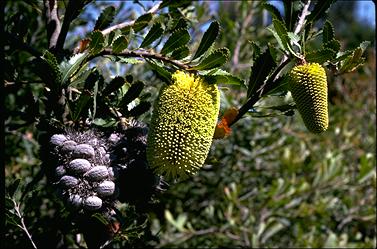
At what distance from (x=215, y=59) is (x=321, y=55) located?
0.53 ft

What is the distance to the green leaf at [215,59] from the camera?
84cm

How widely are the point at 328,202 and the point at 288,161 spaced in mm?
275

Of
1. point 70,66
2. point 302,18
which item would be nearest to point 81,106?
point 70,66

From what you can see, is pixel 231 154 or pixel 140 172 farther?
pixel 231 154

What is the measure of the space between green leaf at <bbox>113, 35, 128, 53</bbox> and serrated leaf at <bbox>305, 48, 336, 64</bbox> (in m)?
0.29

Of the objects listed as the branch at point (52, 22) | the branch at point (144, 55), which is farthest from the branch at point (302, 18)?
the branch at point (52, 22)

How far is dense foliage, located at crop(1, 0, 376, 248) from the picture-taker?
0.90 meters

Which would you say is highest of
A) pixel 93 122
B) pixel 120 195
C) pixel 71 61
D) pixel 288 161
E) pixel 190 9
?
pixel 190 9

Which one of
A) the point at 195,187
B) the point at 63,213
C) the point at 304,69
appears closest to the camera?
the point at 304,69

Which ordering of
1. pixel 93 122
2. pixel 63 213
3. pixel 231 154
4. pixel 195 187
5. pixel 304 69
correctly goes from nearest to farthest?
pixel 304 69
pixel 93 122
pixel 63 213
pixel 231 154
pixel 195 187

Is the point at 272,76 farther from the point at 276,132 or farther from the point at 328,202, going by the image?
the point at 328,202

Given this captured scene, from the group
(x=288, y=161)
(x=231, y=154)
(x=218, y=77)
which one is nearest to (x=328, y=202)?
(x=288, y=161)

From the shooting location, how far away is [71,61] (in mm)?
898

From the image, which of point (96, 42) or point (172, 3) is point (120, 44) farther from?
point (172, 3)
